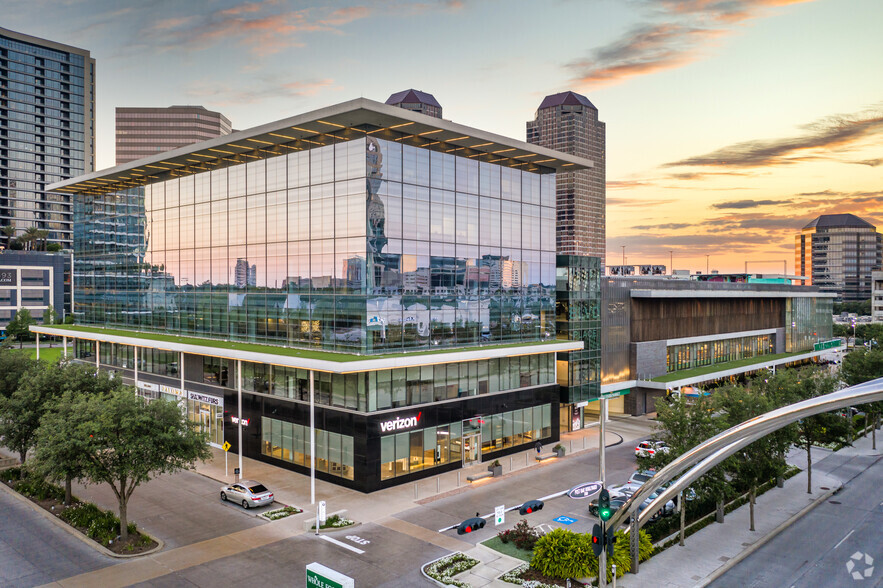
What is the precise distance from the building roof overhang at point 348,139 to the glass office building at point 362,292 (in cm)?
19

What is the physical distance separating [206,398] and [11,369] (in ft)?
46.7

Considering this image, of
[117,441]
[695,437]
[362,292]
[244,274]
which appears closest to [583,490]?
[695,437]

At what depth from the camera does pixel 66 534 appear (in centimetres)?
3142

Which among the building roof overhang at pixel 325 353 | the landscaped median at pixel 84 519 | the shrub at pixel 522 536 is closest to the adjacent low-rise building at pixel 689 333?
the building roof overhang at pixel 325 353

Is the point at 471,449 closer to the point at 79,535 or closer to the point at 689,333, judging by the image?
the point at 79,535

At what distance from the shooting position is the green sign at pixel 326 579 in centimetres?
1850

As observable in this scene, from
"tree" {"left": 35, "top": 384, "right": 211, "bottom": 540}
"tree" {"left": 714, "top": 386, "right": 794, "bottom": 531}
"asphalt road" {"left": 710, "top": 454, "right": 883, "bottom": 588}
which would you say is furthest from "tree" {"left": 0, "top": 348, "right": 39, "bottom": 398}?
"tree" {"left": 714, "top": 386, "right": 794, "bottom": 531}

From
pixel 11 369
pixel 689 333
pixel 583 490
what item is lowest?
pixel 583 490

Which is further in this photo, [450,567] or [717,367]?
[717,367]

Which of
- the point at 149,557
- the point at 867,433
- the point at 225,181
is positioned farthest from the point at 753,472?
the point at 225,181

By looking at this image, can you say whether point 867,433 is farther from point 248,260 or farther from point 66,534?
point 66,534

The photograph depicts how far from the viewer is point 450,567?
27.3m

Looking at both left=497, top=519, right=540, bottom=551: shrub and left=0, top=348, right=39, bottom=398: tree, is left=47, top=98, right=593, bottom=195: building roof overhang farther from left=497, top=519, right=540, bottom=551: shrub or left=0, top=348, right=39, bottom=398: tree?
left=497, top=519, right=540, bottom=551: shrub

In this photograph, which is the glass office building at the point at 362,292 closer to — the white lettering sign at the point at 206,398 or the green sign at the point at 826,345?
the white lettering sign at the point at 206,398
